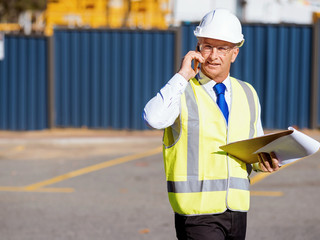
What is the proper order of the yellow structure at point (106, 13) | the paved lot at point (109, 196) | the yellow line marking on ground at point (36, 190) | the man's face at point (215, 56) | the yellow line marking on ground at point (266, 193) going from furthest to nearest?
the yellow structure at point (106, 13) < the yellow line marking on ground at point (36, 190) < the yellow line marking on ground at point (266, 193) < the paved lot at point (109, 196) < the man's face at point (215, 56)

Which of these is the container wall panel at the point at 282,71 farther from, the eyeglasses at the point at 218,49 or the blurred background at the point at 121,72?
the eyeglasses at the point at 218,49

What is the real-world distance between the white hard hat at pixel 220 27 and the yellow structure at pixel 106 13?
22.6 meters

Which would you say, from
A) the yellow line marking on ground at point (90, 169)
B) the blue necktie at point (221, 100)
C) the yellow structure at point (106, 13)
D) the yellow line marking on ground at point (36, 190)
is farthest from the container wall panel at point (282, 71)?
the blue necktie at point (221, 100)

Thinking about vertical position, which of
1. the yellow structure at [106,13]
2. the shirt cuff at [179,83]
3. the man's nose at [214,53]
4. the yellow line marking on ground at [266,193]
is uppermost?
the yellow structure at [106,13]

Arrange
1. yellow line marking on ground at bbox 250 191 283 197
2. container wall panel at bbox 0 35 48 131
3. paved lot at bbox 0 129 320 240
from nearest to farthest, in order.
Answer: paved lot at bbox 0 129 320 240 → yellow line marking on ground at bbox 250 191 283 197 → container wall panel at bbox 0 35 48 131

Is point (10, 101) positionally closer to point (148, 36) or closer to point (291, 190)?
point (148, 36)

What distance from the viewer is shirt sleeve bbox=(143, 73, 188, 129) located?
3.36 metres

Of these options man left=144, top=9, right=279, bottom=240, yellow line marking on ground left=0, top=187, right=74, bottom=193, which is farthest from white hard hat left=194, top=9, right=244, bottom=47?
yellow line marking on ground left=0, top=187, right=74, bottom=193

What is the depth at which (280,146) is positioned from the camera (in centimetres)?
345

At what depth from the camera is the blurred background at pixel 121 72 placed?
54.2ft

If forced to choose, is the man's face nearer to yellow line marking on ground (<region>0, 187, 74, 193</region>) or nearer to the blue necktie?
the blue necktie

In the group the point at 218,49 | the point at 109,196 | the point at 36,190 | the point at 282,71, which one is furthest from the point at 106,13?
the point at 218,49

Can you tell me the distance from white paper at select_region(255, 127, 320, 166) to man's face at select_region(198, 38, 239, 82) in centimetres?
51

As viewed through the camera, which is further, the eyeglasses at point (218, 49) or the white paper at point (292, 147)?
the eyeglasses at point (218, 49)
